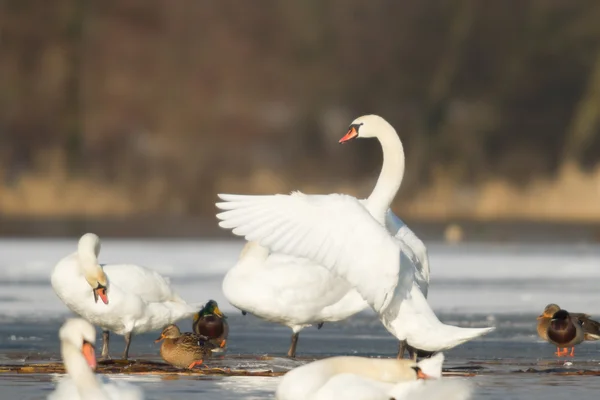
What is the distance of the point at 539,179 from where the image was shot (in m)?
28.3

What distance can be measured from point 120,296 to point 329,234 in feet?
5.45

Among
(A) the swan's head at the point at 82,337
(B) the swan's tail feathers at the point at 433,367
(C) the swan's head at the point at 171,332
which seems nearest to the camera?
(A) the swan's head at the point at 82,337

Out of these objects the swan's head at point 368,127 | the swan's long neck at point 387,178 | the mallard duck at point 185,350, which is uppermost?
the swan's head at point 368,127

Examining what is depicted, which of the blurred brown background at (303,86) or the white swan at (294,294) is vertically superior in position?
the blurred brown background at (303,86)

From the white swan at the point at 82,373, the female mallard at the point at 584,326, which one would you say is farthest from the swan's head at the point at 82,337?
the female mallard at the point at 584,326

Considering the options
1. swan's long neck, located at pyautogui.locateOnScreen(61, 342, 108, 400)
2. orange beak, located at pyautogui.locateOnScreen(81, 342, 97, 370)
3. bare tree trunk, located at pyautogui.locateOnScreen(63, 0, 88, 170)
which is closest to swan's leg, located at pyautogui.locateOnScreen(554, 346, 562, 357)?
orange beak, located at pyautogui.locateOnScreen(81, 342, 97, 370)

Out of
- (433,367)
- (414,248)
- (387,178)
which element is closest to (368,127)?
(387,178)

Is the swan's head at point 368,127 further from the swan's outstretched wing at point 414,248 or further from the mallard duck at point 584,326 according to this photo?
the mallard duck at point 584,326

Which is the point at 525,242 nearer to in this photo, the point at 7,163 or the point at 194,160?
the point at 194,160

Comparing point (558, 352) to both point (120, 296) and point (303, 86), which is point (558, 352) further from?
point (303, 86)

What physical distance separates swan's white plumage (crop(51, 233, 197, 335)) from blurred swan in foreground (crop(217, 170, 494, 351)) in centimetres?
104

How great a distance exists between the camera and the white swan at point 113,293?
895cm

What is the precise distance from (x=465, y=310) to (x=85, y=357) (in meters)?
5.40

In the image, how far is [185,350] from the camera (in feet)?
28.0
